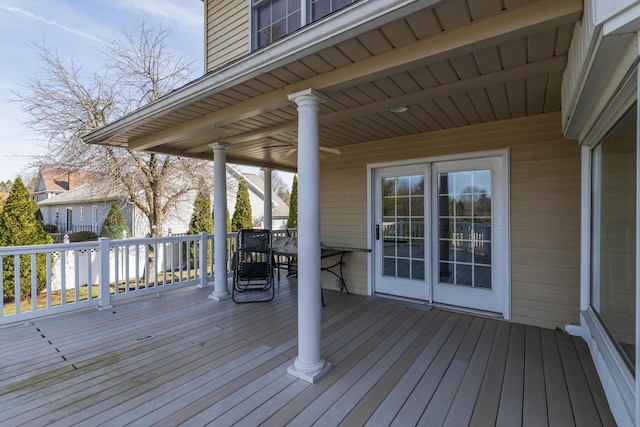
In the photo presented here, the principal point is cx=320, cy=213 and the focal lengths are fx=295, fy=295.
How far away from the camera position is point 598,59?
138cm

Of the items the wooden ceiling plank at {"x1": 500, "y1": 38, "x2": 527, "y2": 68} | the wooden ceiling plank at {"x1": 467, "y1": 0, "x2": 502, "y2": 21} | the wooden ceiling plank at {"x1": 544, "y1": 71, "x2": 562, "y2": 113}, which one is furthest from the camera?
the wooden ceiling plank at {"x1": 544, "y1": 71, "x2": 562, "y2": 113}

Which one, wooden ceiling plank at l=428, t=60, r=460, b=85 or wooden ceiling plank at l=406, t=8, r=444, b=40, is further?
wooden ceiling plank at l=428, t=60, r=460, b=85

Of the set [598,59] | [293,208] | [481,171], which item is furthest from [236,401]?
[293,208]

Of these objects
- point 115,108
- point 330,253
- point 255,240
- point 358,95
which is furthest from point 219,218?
point 115,108

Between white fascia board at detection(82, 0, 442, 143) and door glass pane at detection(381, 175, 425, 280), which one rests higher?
white fascia board at detection(82, 0, 442, 143)

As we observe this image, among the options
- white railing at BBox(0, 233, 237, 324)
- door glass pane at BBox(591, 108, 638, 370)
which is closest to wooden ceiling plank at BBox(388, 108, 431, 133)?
door glass pane at BBox(591, 108, 638, 370)

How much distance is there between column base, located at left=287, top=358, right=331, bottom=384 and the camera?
2232 millimetres

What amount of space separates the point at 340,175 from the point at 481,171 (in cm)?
208

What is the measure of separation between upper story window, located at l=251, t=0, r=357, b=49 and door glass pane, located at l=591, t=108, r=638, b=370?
9.75 feet

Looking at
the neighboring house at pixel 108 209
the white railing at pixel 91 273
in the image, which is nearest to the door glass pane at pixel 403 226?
the white railing at pixel 91 273

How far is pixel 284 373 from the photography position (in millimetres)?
2334

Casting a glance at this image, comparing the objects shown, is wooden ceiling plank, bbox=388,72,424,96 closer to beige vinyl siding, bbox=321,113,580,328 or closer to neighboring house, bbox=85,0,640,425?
neighboring house, bbox=85,0,640,425

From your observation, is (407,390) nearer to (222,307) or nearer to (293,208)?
(222,307)

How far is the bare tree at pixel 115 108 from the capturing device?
808 cm
